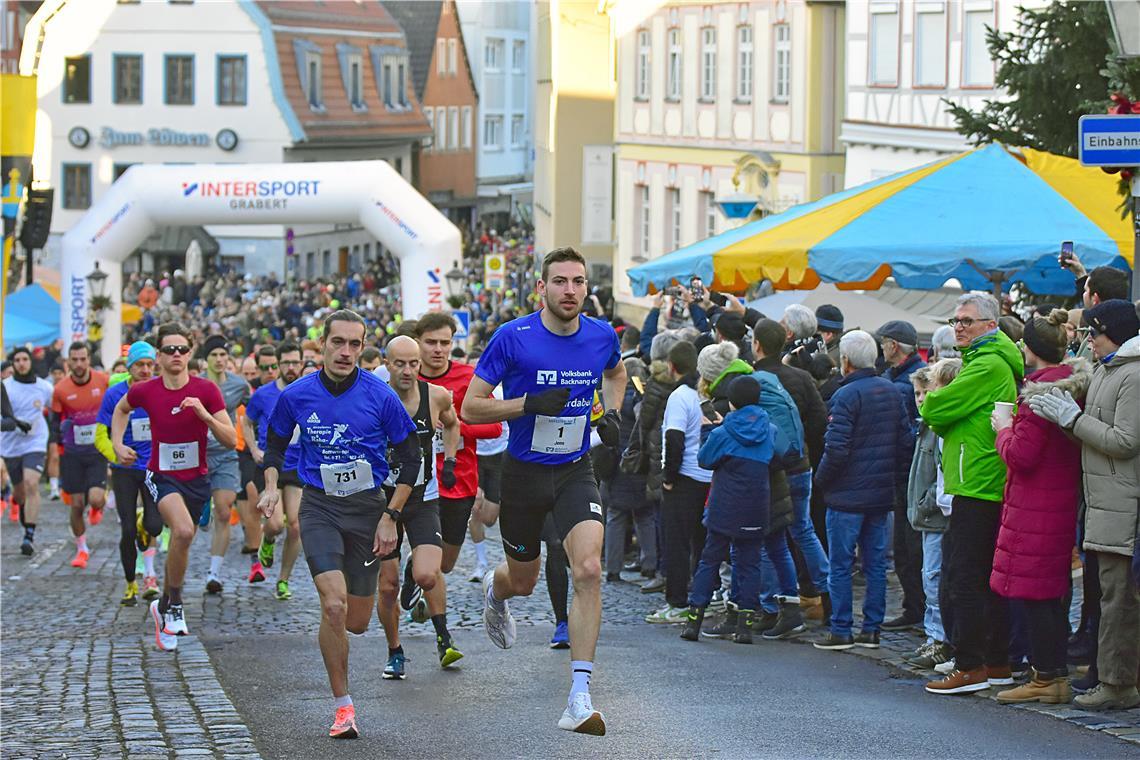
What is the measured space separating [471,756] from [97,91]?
6569 cm

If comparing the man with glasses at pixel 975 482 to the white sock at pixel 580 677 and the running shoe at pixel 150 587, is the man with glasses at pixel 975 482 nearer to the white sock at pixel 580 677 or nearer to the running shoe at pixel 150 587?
the white sock at pixel 580 677

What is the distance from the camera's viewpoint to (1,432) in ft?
64.5

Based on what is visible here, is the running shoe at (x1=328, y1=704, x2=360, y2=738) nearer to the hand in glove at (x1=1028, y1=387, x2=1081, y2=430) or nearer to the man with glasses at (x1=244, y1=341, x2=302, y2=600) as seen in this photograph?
the hand in glove at (x1=1028, y1=387, x2=1081, y2=430)

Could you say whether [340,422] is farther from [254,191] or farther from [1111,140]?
[254,191]

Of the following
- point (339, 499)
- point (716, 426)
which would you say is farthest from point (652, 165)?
point (339, 499)

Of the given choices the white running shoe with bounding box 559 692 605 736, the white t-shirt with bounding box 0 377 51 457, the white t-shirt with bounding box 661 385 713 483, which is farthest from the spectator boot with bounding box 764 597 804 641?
the white t-shirt with bounding box 0 377 51 457

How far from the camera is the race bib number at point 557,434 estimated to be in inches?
354

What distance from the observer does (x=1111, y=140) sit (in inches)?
420

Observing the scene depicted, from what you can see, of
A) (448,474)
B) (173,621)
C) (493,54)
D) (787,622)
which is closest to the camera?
(448,474)

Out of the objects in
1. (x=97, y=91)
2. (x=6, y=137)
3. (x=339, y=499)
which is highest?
(x=97, y=91)

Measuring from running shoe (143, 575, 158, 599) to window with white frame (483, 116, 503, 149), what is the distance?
3340 inches

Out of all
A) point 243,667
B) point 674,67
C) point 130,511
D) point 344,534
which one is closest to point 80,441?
point 130,511

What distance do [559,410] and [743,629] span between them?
3.95 m

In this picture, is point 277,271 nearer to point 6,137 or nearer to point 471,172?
point 471,172
